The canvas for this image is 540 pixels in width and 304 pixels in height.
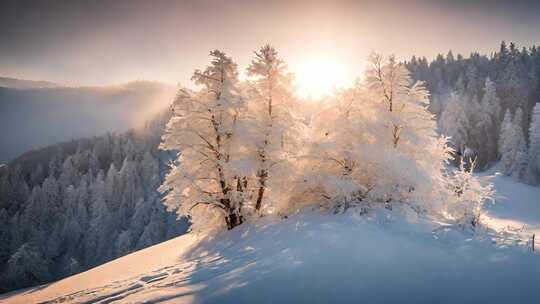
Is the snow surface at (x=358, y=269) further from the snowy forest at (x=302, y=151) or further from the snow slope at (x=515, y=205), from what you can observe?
the snow slope at (x=515, y=205)

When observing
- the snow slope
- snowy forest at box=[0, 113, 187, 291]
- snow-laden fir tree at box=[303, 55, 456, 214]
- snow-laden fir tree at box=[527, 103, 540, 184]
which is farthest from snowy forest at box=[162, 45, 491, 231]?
snowy forest at box=[0, 113, 187, 291]

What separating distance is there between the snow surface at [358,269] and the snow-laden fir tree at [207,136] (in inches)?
200

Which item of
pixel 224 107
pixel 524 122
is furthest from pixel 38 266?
pixel 524 122

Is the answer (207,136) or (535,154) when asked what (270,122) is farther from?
(535,154)

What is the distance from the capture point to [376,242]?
10.6m

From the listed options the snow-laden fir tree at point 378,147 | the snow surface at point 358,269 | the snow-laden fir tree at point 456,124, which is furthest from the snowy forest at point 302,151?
the snow-laden fir tree at point 456,124

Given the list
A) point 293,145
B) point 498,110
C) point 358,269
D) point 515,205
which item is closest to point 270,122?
point 293,145

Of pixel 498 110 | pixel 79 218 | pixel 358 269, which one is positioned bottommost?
pixel 79 218

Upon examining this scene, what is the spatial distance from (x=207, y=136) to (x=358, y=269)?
11615 mm

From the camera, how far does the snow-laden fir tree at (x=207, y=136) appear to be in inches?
680

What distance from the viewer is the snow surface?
7.46 m

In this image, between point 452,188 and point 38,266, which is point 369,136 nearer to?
point 452,188

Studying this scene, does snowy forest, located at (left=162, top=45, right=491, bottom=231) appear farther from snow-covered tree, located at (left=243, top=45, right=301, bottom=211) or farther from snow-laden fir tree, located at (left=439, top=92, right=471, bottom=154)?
snow-laden fir tree, located at (left=439, top=92, right=471, bottom=154)

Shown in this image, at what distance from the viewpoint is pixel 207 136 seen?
18000mm
